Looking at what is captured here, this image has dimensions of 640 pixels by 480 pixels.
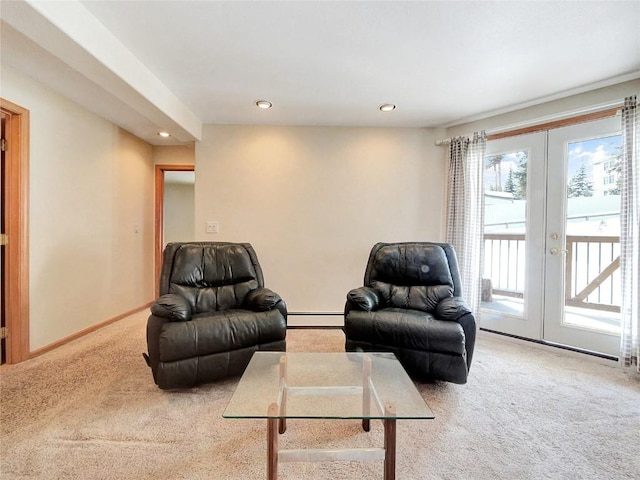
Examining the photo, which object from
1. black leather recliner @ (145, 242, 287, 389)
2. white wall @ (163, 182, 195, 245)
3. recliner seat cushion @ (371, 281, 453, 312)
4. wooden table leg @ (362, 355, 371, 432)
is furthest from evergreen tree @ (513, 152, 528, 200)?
white wall @ (163, 182, 195, 245)

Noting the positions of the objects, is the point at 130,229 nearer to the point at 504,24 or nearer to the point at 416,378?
the point at 416,378

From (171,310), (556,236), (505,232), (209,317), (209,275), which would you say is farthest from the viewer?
(505,232)

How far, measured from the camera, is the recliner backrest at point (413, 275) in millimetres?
2480

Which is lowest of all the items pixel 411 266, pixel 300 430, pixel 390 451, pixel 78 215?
pixel 300 430

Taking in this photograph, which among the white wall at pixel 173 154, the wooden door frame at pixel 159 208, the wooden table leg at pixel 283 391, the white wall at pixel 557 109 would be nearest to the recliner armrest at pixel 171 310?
the wooden table leg at pixel 283 391

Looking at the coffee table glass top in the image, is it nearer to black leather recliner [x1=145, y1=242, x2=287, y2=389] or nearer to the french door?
black leather recliner [x1=145, y1=242, x2=287, y2=389]

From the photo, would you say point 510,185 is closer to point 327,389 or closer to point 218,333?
point 327,389

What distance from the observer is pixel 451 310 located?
2100 mm

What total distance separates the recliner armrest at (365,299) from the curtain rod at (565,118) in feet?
7.22

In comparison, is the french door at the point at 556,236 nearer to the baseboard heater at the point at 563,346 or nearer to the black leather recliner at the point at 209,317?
Result: the baseboard heater at the point at 563,346

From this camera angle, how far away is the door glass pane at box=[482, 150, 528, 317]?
293 centimetres

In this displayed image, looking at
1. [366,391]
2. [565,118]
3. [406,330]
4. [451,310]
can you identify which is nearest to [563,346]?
[451,310]

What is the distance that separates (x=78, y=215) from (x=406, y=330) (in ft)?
10.7

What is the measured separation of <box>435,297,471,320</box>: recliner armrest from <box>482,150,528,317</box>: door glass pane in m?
1.21
